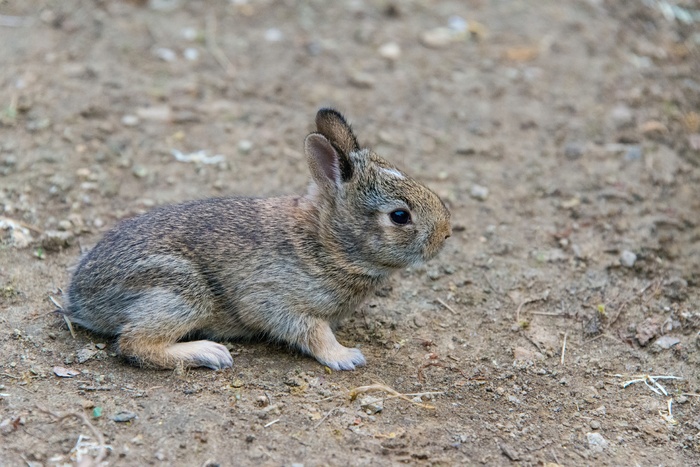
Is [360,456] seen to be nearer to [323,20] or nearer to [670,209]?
[670,209]

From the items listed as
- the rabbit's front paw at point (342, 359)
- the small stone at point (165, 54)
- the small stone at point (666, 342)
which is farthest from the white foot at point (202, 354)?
the small stone at point (165, 54)

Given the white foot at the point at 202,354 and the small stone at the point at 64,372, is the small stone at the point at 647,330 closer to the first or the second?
the white foot at the point at 202,354

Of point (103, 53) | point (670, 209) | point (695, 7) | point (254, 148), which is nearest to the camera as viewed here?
point (670, 209)

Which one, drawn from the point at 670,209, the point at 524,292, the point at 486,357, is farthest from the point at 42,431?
the point at 670,209

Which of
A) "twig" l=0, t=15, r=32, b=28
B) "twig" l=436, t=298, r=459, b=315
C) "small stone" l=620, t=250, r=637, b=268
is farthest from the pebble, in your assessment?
"small stone" l=620, t=250, r=637, b=268

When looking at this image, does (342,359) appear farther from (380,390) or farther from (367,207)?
(367,207)

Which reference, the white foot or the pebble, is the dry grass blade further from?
the pebble
